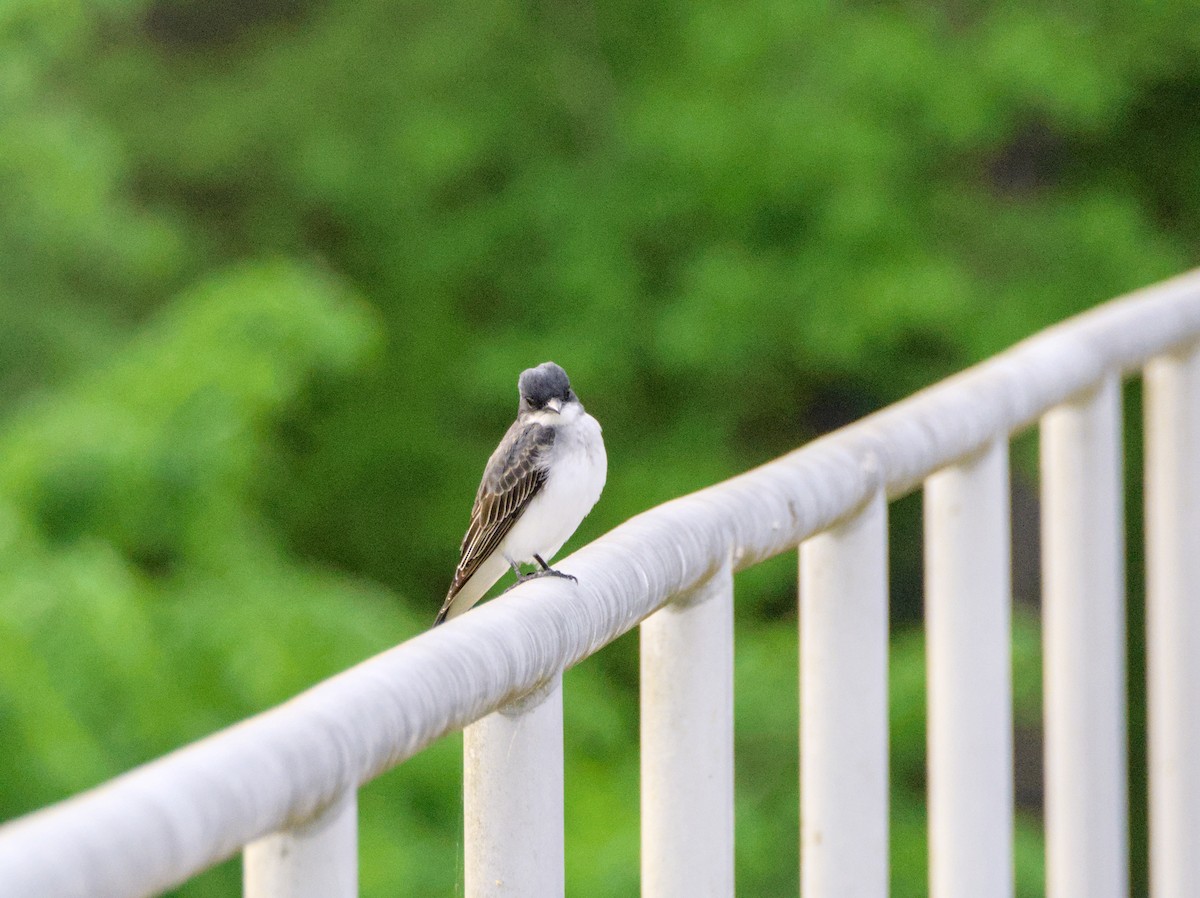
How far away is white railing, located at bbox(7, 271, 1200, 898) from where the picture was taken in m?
0.77

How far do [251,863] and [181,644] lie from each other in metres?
6.29

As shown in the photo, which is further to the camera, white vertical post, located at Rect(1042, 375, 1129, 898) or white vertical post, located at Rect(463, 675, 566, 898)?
white vertical post, located at Rect(1042, 375, 1129, 898)

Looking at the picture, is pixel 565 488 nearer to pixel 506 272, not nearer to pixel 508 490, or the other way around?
pixel 508 490

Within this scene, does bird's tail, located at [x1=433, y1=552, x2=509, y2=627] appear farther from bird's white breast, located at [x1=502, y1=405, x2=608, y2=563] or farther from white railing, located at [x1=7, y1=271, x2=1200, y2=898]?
white railing, located at [x1=7, y1=271, x2=1200, y2=898]

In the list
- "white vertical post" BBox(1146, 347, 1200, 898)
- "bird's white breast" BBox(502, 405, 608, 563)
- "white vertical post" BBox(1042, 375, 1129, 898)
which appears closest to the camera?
"white vertical post" BBox(1042, 375, 1129, 898)

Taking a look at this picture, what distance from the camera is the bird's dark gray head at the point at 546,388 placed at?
2844mm

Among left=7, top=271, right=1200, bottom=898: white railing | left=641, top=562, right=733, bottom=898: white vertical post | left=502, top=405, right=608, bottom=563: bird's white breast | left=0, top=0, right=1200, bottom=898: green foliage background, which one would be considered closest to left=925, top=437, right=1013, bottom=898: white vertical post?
left=7, top=271, right=1200, bottom=898: white railing

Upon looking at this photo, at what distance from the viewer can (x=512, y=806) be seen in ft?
3.38

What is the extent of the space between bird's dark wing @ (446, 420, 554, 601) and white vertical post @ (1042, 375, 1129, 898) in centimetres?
119

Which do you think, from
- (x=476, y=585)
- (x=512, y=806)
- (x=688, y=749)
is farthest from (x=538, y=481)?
(x=512, y=806)

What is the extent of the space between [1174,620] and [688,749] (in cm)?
103

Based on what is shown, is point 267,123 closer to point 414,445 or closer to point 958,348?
point 414,445

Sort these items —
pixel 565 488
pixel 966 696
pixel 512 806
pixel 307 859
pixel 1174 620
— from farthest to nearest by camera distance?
pixel 565 488, pixel 1174 620, pixel 966 696, pixel 512 806, pixel 307 859

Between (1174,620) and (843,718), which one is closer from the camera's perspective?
(843,718)
